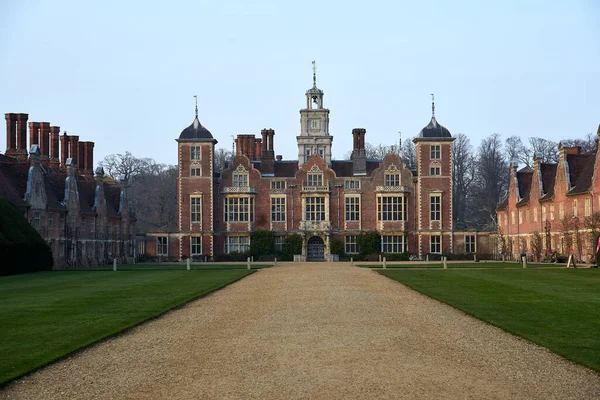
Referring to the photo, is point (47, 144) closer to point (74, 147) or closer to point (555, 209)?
point (74, 147)

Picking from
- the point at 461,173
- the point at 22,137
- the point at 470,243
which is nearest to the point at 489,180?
the point at 461,173

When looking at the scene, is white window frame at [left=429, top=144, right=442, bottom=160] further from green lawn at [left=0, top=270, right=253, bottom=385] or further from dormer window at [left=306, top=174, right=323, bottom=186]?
green lawn at [left=0, top=270, right=253, bottom=385]

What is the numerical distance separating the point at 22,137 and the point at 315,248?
77.9 feet

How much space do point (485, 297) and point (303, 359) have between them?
10859 mm

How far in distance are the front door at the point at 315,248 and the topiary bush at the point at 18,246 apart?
24.1 metres

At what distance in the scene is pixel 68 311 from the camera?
1722cm

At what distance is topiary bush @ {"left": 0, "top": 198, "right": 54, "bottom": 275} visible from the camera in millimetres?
34506

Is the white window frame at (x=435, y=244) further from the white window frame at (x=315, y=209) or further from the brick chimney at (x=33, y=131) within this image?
the brick chimney at (x=33, y=131)

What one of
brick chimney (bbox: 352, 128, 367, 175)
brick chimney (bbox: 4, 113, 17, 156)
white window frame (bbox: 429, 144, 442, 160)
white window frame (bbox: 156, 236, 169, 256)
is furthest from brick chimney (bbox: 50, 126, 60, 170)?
white window frame (bbox: 429, 144, 442, 160)

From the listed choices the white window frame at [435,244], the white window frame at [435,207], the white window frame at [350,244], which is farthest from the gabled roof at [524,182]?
the white window frame at [350,244]

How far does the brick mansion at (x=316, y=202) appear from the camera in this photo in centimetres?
5900

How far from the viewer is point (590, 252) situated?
1666 inches

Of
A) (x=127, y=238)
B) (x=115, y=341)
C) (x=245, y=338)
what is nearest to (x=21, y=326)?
(x=115, y=341)

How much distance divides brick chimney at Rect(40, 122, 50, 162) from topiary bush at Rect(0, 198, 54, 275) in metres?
11.4
